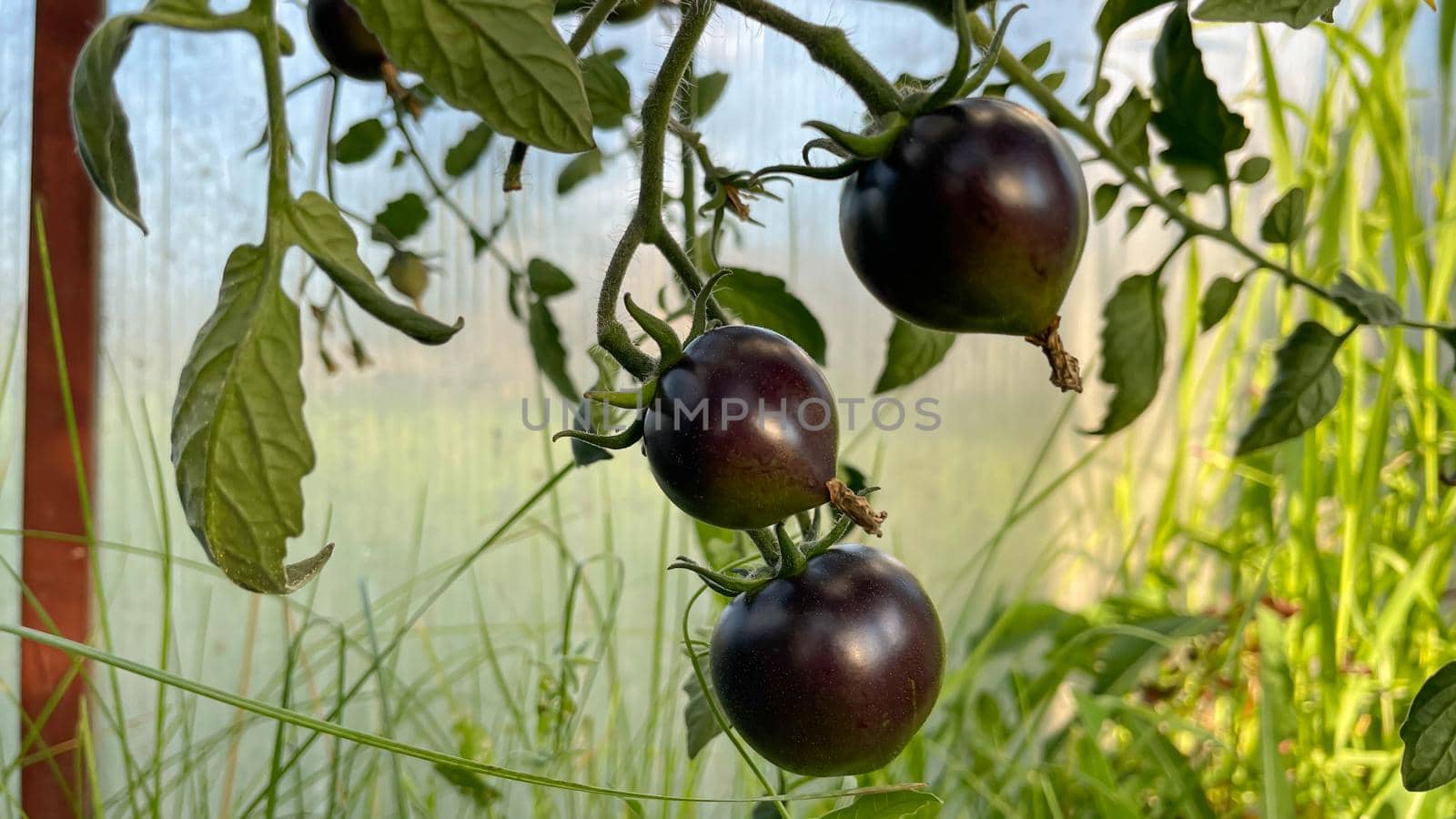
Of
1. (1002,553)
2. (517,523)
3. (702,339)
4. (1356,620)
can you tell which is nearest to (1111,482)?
(1002,553)

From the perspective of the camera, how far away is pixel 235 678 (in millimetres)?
908

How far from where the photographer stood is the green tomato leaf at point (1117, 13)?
14.4 inches

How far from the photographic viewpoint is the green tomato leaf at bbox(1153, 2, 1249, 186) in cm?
39

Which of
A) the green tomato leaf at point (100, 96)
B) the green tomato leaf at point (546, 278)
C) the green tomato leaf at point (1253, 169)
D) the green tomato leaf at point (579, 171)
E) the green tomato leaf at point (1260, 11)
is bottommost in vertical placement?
the green tomato leaf at point (546, 278)

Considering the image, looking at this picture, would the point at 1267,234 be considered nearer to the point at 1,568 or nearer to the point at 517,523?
the point at 517,523

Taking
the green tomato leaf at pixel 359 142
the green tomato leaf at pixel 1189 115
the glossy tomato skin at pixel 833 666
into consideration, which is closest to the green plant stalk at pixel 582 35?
the glossy tomato skin at pixel 833 666

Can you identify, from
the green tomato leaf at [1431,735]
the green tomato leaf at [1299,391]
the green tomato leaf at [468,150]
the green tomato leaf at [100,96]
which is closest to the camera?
the green tomato leaf at [100,96]

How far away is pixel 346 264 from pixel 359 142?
0.41 meters

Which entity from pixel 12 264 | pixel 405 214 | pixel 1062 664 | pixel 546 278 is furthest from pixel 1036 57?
pixel 12 264

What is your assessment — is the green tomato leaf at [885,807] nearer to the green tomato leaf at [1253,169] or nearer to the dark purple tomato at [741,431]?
the dark purple tomato at [741,431]

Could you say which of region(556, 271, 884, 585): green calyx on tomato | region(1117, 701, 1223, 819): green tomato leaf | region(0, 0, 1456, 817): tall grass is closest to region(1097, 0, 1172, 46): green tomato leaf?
region(556, 271, 884, 585): green calyx on tomato

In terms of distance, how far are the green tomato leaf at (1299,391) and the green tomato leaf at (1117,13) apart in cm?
13

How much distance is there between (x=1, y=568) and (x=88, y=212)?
0.94ft

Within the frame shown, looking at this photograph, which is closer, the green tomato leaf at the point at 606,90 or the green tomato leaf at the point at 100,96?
the green tomato leaf at the point at 100,96
